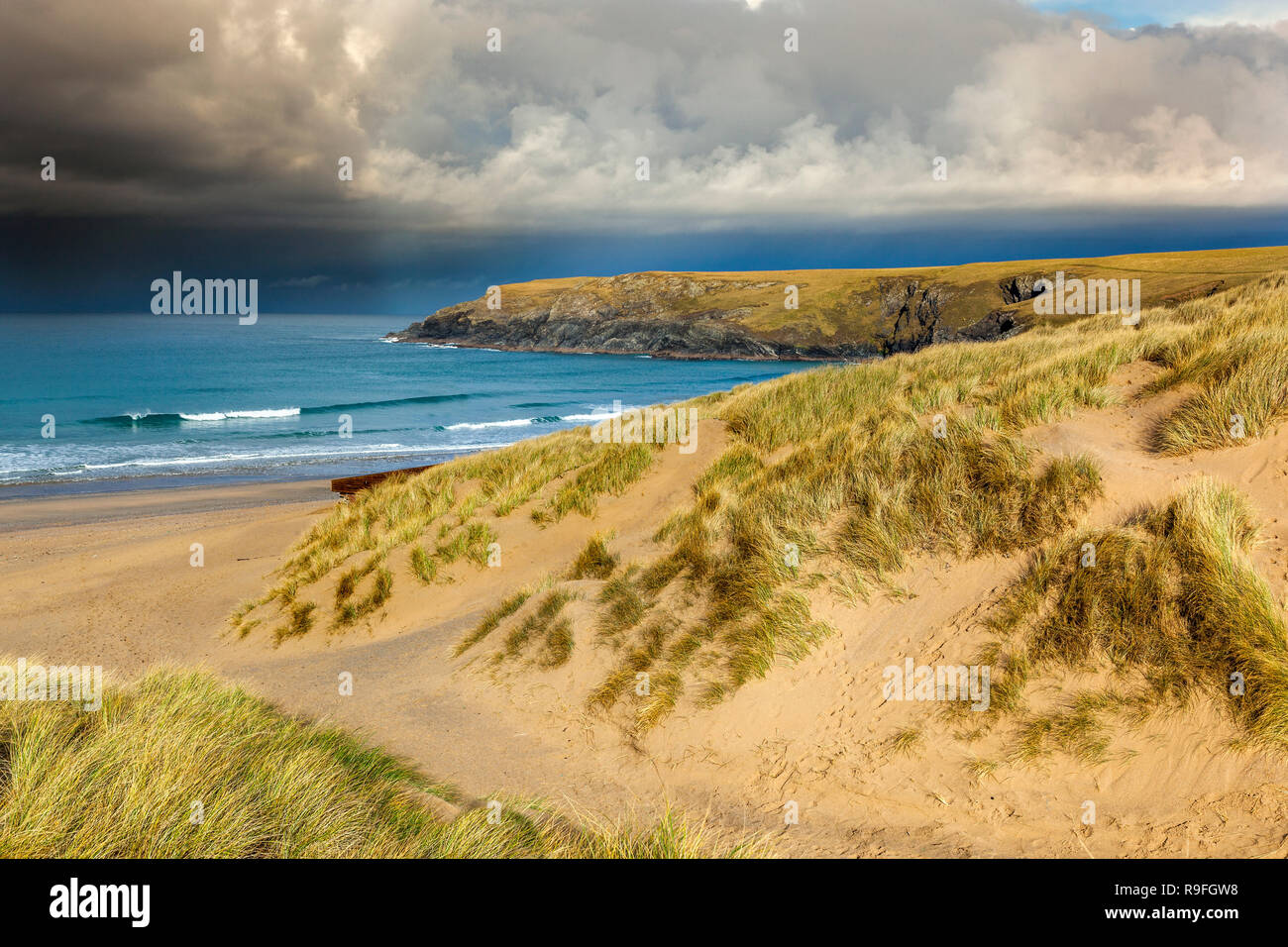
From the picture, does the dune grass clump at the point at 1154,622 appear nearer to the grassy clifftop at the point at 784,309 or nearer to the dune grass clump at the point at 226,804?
the dune grass clump at the point at 226,804

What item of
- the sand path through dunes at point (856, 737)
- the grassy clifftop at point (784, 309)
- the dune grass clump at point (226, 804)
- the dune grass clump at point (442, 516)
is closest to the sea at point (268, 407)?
the grassy clifftop at point (784, 309)

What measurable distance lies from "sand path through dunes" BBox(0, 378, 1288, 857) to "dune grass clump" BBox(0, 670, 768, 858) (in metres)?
0.90

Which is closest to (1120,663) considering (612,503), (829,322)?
(612,503)

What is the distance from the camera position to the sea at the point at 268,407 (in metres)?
30.5

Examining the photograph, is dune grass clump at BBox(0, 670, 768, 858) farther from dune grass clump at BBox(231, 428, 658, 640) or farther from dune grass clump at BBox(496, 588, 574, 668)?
dune grass clump at BBox(231, 428, 658, 640)

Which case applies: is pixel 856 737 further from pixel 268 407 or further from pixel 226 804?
pixel 268 407

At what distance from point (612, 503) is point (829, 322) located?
110214 millimetres

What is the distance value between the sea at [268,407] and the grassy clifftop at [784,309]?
16.3m

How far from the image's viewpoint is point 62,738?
4105 millimetres

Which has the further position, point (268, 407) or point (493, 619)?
point (268, 407)

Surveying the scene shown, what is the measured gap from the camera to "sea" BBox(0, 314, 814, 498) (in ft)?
100

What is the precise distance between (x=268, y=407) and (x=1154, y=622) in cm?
5378

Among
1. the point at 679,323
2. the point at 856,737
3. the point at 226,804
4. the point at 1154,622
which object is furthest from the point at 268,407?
the point at 679,323

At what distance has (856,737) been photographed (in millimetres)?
5250
